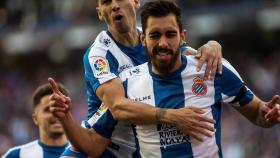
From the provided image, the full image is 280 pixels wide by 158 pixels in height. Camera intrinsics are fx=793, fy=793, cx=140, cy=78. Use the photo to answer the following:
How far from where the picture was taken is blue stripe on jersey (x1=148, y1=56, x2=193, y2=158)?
5965 millimetres

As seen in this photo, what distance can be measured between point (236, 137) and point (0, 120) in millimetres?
9454

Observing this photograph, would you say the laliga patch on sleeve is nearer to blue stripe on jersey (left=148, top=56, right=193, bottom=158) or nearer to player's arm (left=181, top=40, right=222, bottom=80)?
blue stripe on jersey (left=148, top=56, right=193, bottom=158)

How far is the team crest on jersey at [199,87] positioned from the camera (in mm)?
6059

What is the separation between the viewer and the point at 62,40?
24.0 m

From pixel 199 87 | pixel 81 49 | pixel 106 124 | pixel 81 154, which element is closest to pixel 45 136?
pixel 81 154

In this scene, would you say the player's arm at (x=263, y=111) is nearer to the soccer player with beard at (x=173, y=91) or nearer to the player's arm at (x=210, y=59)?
the soccer player with beard at (x=173, y=91)

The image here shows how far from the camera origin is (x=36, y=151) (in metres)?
8.92

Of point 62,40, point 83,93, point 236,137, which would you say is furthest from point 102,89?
point 62,40

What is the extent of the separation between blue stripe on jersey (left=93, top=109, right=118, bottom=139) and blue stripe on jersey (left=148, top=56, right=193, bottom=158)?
618 mm

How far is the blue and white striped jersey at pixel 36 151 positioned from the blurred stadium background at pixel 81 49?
3236 mm

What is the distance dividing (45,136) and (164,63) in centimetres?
320

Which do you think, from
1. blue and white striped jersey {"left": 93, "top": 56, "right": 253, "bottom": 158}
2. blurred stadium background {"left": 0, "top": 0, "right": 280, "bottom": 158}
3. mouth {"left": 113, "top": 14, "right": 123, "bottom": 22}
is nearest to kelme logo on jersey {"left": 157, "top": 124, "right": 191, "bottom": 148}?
blue and white striped jersey {"left": 93, "top": 56, "right": 253, "bottom": 158}

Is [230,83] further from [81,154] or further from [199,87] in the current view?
[81,154]

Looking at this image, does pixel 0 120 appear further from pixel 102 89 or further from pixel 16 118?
pixel 102 89
